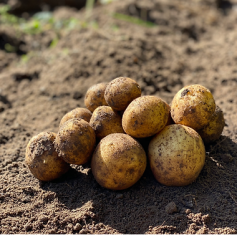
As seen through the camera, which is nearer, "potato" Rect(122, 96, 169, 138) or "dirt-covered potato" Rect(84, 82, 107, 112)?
"potato" Rect(122, 96, 169, 138)

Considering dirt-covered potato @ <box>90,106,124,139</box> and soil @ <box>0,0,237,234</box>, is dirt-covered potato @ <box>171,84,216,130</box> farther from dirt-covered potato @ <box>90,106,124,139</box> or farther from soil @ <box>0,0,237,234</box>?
dirt-covered potato @ <box>90,106,124,139</box>

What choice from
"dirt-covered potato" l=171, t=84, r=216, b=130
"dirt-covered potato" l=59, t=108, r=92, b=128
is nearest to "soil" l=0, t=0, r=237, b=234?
"dirt-covered potato" l=171, t=84, r=216, b=130

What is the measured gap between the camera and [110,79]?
5.42 m

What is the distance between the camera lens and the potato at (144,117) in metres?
2.97

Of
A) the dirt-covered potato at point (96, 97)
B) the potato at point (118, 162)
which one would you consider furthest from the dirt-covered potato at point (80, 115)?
the potato at point (118, 162)

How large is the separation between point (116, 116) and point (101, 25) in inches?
183

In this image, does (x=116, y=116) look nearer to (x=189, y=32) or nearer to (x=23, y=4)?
(x=189, y=32)

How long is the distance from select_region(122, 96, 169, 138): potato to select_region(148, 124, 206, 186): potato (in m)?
0.15

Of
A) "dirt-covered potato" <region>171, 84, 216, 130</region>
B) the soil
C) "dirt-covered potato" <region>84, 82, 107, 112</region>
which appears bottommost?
the soil

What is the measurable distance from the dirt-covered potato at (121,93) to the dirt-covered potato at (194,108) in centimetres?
48

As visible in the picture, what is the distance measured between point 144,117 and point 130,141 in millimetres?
287

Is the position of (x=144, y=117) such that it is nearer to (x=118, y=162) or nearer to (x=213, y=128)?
(x=118, y=162)

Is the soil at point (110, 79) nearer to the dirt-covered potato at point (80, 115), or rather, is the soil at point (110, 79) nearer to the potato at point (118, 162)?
the potato at point (118, 162)

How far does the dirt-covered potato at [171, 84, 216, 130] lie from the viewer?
123 inches
